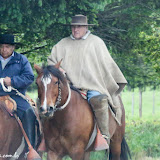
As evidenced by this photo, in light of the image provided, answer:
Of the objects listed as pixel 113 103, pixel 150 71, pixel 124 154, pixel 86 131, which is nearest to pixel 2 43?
pixel 86 131

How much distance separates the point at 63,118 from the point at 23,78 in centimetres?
90

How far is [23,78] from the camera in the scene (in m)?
6.55

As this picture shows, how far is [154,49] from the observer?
1141 centimetres

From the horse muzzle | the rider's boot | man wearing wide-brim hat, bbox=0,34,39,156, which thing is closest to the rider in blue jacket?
man wearing wide-brim hat, bbox=0,34,39,156

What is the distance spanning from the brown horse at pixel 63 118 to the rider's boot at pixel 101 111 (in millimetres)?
108

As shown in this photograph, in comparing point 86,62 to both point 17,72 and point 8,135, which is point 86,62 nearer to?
point 17,72

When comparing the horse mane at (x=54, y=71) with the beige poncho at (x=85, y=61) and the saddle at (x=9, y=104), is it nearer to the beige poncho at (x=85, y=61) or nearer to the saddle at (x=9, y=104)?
the saddle at (x=9, y=104)

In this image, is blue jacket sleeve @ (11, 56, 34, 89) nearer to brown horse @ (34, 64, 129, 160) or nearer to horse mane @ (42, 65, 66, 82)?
brown horse @ (34, 64, 129, 160)

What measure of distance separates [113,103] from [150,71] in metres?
4.74

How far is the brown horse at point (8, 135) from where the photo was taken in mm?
6289

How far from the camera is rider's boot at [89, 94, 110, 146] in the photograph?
270 inches

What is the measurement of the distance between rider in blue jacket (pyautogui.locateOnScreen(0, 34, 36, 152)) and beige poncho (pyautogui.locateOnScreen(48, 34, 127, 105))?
740mm

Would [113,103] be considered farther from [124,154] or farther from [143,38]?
[143,38]

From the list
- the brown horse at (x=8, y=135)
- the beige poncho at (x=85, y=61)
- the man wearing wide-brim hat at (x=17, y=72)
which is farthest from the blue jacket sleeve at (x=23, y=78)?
the beige poncho at (x=85, y=61)
